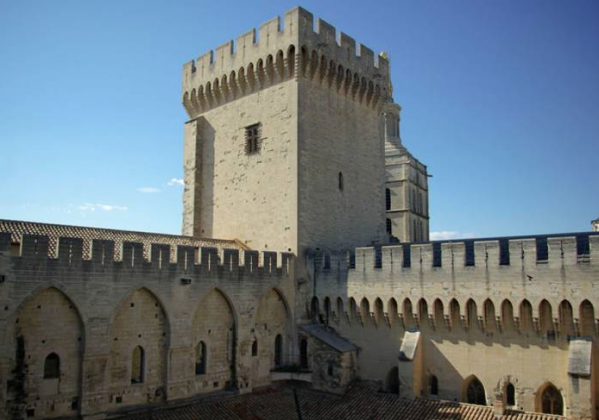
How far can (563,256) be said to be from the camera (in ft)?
57.3

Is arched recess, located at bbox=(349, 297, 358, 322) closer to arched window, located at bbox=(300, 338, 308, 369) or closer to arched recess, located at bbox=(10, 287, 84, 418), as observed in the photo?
arched window, located at bbox=(300, 338, 308, 369)

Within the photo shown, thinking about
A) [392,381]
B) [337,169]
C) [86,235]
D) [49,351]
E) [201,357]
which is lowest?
[392,381]

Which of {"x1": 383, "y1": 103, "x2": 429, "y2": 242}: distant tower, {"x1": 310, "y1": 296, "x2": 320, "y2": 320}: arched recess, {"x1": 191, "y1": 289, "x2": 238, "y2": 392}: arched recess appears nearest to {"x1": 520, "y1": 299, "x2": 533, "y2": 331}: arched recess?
{"x1": 310, "y1": 296, "x2": 320, "y2": 320}: arched recess

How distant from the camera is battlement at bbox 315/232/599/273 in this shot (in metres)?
17.5

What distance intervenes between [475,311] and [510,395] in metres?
2.96

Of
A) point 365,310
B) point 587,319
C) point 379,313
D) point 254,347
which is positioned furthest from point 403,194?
point 587,319

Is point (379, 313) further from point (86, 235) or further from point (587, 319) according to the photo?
point (86, 235)

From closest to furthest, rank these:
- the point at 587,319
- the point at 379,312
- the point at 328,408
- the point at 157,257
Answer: the point at 587,319, the point at 157,257, the point at 328,408, the point at 379,312

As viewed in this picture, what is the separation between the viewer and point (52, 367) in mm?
15805

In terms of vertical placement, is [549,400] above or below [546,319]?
below

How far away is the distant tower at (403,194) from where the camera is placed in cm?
4116

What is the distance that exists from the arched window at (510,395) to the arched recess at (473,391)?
869mm

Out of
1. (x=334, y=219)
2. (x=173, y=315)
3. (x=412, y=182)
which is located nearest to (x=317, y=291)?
(x=334, y=219)

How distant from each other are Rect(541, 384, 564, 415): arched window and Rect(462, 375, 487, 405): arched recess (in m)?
2.01
